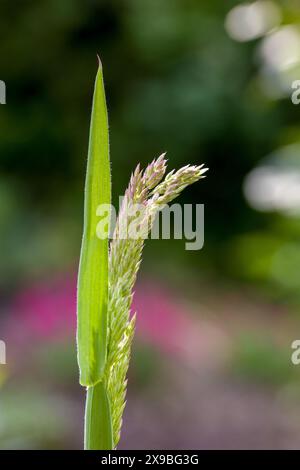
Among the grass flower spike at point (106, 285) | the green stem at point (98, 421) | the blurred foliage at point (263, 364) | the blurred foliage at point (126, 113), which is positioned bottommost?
the blurred foliage at point (263, 364)

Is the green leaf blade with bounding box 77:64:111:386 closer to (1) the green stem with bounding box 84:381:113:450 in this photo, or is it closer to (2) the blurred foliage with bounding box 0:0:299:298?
(1) the green stem with bounding box 84:381:113:450

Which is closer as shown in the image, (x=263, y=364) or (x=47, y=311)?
(x=263, y=364)

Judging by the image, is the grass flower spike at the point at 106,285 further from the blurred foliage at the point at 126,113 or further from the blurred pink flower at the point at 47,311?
the blurred foliage at the point at 126,113

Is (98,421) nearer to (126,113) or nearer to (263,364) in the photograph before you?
(263,364)

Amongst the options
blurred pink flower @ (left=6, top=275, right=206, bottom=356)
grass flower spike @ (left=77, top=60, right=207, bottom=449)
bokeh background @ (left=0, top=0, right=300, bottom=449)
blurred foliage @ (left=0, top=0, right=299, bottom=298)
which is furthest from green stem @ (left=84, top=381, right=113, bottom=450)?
blurred foliage @ (left=0, top=0, right=299, bottom=298)

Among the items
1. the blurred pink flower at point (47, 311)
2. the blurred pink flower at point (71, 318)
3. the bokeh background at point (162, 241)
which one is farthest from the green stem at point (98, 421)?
the blurred pink flower at point (47, 311)

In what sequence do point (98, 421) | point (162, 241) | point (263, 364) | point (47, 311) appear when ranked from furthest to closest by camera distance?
point (162, 241) < point (47, 311) < point (263, 364) < point (98, 421)

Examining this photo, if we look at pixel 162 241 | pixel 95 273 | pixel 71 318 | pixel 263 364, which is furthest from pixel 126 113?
pixel 95 273
